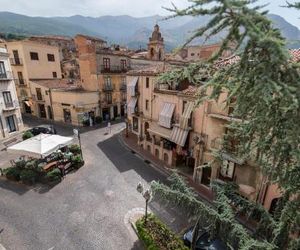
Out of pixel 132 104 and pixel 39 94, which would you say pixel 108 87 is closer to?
pixel 132 104

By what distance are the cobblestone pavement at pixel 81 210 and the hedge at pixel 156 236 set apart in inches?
32.4

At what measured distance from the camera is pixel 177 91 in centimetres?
1748

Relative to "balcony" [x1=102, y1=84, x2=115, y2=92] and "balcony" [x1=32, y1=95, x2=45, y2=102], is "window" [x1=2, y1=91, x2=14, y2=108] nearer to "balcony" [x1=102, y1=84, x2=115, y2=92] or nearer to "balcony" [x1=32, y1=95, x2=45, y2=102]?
"balcony" [x1=32, y1=95, x2=45, y2=102]

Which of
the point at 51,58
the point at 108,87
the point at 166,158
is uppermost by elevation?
the point at 51,58

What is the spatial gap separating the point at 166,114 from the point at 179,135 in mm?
2416

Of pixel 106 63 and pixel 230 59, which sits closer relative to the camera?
pixel 230 59

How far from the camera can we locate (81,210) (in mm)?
12750

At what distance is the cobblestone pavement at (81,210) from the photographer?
34.6 feet

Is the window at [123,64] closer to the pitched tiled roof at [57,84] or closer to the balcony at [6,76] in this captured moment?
the pitched tiled roof at [57,84]

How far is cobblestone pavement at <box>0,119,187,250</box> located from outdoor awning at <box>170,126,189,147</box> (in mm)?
3325

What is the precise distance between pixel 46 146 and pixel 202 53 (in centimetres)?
1524

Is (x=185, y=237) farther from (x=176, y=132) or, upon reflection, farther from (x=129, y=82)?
(x=129, y=82)

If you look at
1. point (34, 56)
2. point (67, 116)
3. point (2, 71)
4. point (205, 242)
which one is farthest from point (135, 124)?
point (34, 56)

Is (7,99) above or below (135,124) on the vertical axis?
above
